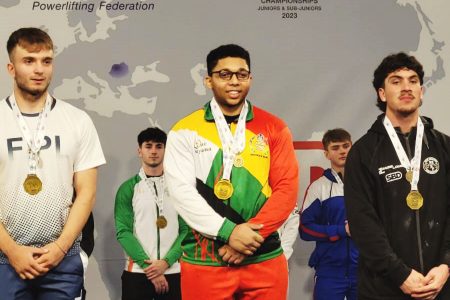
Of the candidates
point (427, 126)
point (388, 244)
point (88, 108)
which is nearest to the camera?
point (388, 244)

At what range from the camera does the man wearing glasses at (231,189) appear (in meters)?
3.18

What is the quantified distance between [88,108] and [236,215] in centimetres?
195

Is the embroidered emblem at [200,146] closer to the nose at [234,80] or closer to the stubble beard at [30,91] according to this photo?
the nose at [234,80]

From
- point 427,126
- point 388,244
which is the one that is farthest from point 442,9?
point 388,244

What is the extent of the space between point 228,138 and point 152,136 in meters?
1.42

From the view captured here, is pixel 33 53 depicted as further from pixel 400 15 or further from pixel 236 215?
pixel 400 15

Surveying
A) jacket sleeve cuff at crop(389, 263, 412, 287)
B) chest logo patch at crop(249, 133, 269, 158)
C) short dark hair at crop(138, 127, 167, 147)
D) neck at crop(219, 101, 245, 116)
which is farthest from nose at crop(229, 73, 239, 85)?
short dark hair at crop(138, 127, 167, 147)

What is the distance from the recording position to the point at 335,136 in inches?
183

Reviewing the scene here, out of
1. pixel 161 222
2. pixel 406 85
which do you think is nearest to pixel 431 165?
pixel 406 85

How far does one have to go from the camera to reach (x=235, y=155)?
3246 millimetres

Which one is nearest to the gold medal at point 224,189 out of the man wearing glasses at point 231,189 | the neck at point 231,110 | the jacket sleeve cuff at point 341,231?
the man wearing glasses at point 231,189

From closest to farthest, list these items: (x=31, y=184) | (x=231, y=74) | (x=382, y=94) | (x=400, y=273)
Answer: (x=400, y=273)
(x=31, y=184)
(x=382, y=94)
(x=231, y=74)

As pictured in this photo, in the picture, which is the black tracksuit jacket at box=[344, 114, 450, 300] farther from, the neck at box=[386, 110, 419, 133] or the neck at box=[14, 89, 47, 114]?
the neck at box=[14, 89, 47, 114]

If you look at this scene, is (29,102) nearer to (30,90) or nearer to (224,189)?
(30,90)
